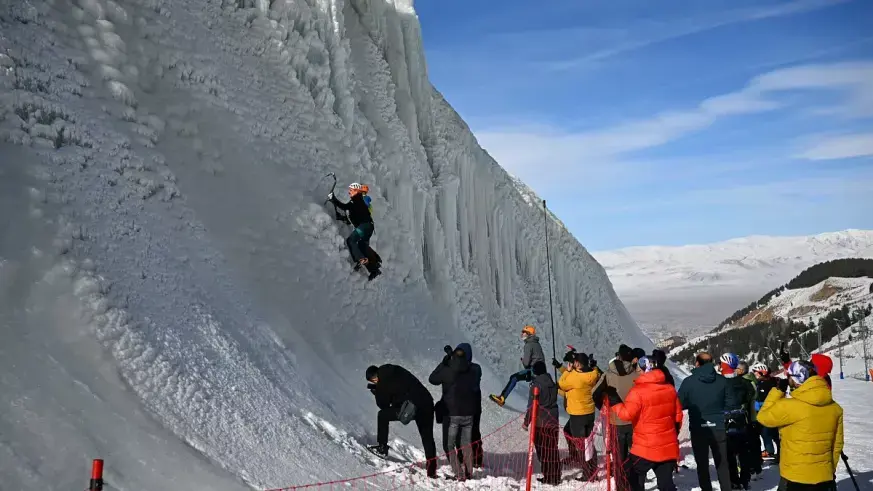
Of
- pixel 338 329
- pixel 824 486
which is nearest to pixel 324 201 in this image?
pixel 338 329

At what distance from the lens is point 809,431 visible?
17.7 feet

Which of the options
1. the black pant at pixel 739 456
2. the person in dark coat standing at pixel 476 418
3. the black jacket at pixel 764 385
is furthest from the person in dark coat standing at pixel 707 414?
the black jacket at pixel 764 385

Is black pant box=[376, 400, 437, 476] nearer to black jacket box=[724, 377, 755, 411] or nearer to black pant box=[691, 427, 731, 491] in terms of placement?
black pant box=[691, 427, 731, 491]

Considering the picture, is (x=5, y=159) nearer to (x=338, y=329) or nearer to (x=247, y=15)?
(x=338, y=329)

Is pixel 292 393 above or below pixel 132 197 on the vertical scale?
below

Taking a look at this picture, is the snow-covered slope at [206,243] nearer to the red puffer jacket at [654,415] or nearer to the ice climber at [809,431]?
the red puffer jacket at [654,415]

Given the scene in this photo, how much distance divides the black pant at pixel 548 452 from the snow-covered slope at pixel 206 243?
6.84 ft

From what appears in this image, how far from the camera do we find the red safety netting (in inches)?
291

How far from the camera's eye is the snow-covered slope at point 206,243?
6.08m

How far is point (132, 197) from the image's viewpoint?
8312 millimetres

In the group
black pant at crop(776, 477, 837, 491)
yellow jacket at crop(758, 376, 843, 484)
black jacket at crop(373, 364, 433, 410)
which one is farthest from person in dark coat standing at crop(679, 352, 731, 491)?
black jacket at crop(373, 364, 433, 410)

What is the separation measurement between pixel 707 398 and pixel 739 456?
165 cm

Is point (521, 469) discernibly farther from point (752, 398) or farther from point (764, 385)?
point (764, 385)

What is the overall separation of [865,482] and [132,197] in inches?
361
